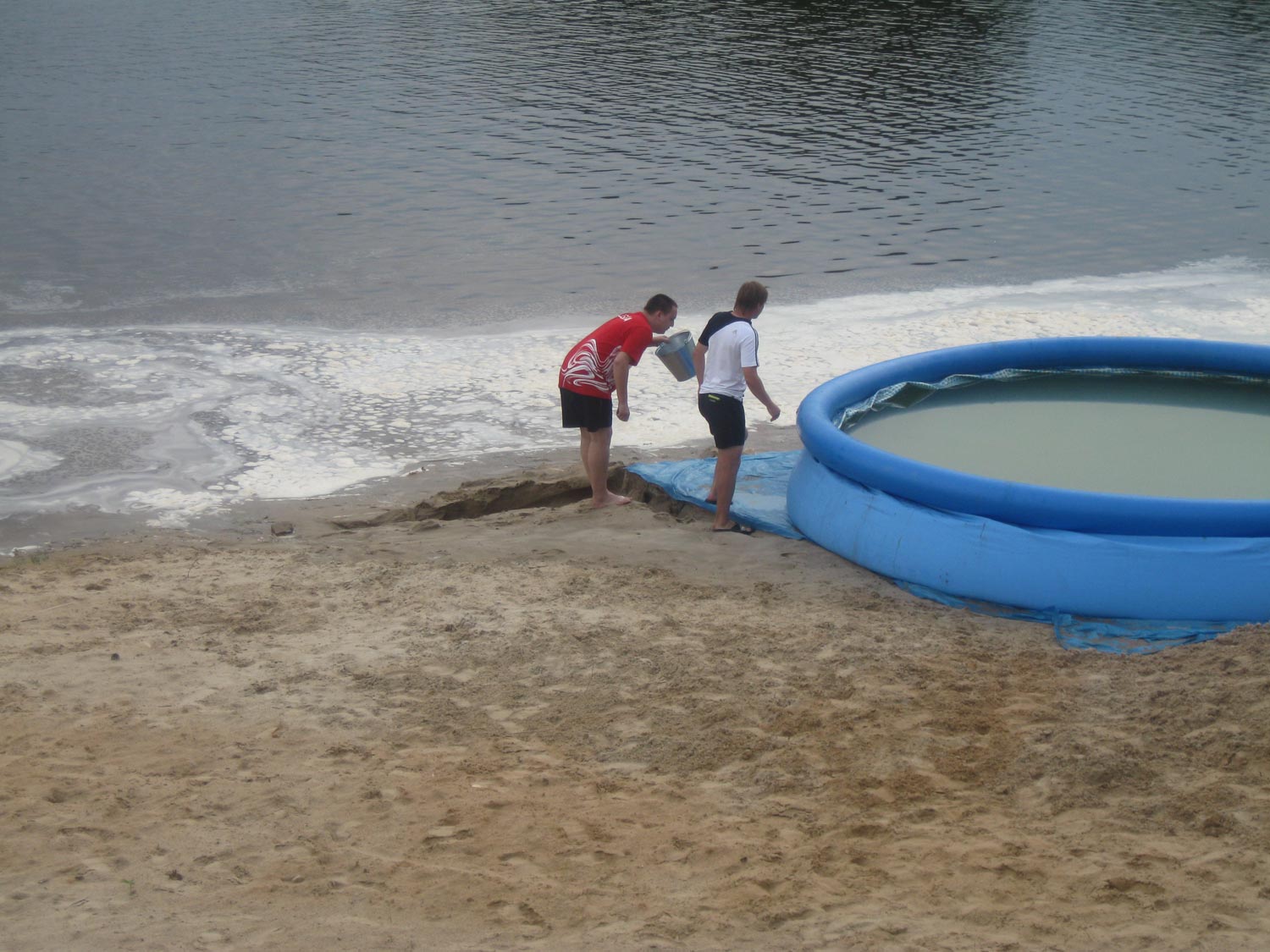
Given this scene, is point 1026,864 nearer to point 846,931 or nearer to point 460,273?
point 846,931

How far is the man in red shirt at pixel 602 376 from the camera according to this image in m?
7.61

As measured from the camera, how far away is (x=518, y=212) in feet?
56.0

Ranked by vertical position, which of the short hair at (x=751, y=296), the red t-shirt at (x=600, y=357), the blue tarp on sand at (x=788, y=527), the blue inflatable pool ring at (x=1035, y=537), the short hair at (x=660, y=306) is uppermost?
the short hair at (x=751, y=296)

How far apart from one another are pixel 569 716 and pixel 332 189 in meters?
14.0

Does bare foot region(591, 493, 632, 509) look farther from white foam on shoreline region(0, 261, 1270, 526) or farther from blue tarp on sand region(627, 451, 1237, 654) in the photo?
white foam on shoreline region(0, 261, 1270, 526)

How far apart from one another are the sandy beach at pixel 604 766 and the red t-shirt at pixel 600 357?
49.7 inches

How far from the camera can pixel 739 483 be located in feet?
27.0

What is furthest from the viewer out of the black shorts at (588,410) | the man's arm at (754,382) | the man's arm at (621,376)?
the black shorts at (588,410)

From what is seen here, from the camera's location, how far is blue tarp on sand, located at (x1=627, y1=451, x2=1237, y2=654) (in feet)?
19.9

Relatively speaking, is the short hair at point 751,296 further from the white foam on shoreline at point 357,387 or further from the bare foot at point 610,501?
the white foam on shoreline at point 357,387

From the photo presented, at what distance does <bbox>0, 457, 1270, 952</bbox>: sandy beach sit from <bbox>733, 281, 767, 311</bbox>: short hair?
146 centimetres

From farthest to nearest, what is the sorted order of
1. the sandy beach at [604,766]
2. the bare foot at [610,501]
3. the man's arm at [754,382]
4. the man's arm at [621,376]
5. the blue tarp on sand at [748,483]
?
the bare foot at [610,501]
the blue tarp on sand at [748,483]
the man's arm at [621,376]
the man's arm at [754,382]
the sandy beach at [604,766]

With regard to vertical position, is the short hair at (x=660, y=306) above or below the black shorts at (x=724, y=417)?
above

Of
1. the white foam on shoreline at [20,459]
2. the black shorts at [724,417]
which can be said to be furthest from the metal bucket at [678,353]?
the white foam on shoreline at [20,459]
